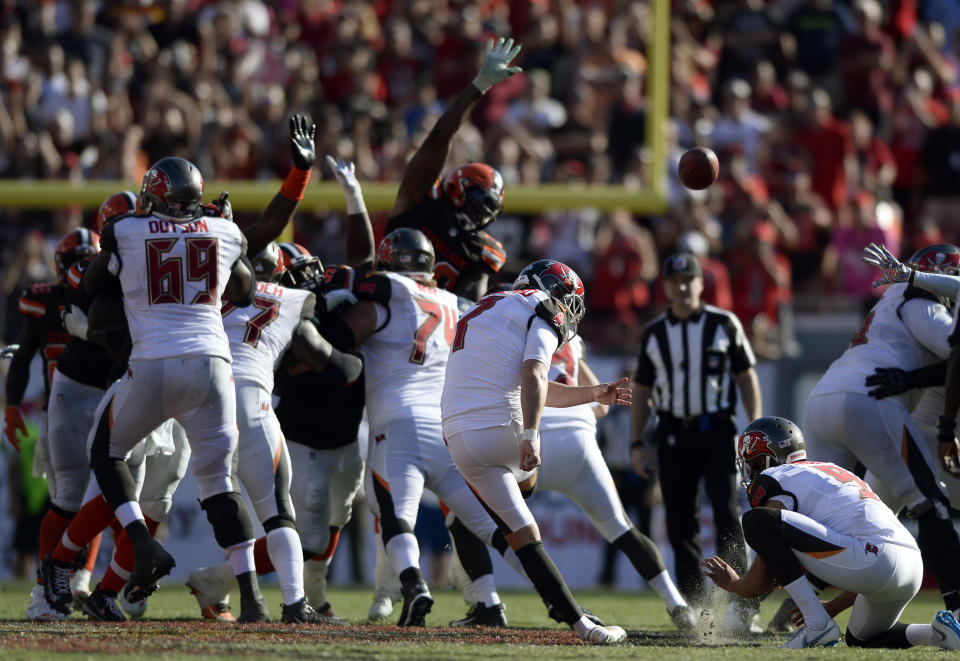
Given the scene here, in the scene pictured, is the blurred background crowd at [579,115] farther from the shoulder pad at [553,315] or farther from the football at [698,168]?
the shoulder pad at [553,315]

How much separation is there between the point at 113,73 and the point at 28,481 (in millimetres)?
4266

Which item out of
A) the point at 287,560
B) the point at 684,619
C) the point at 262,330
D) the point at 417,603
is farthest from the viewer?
the point at 262,330

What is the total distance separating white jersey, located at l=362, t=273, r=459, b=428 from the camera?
738cm

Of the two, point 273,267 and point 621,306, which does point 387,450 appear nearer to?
point 273,267

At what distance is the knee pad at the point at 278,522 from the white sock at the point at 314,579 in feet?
3.29

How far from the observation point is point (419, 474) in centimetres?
714

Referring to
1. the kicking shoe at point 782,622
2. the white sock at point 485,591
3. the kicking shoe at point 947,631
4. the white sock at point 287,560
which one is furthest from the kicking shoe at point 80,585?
the kicking shoe at point 947,631

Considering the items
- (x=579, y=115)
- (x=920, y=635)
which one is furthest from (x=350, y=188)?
(x=579, y=115)

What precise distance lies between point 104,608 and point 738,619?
3.20 metres

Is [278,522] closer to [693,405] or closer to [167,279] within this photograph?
[167,279]

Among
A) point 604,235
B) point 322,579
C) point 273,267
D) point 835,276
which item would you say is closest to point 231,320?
point 273,267

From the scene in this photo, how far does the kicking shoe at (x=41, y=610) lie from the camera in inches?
278

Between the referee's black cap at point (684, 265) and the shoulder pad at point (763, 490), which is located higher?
the referee's black cap at point (684, 265)

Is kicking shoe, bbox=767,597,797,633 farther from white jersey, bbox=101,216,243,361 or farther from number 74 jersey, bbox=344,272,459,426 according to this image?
white jersey, bbox=101,216,243,361
